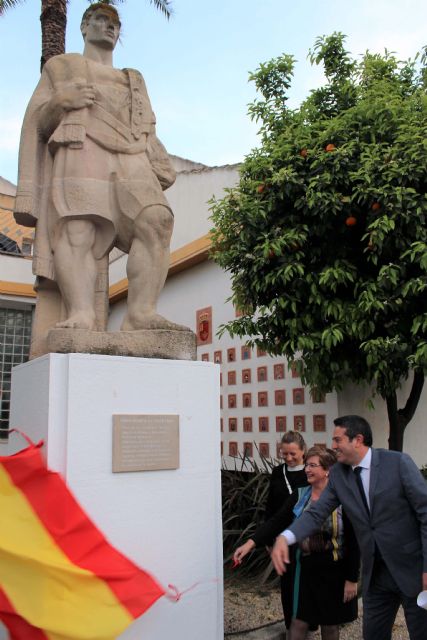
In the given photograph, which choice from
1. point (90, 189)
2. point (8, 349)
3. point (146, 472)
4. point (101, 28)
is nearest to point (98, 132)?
point (90, 189)

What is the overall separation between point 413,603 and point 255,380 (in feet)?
18.7

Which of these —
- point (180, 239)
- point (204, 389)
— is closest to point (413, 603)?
point (204, 389)

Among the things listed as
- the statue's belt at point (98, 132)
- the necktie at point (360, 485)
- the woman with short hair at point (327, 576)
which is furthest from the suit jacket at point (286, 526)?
the statue's belt at point (98, 132)

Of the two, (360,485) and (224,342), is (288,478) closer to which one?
(360,485)

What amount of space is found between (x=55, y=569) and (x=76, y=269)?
6.12ft

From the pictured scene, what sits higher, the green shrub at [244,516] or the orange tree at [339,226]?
the orange tree at [339,226]

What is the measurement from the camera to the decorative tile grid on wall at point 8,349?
11.7 metres

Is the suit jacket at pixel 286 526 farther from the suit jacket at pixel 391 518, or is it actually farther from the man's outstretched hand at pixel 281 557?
the man's outstretched hand at pixel 281 557

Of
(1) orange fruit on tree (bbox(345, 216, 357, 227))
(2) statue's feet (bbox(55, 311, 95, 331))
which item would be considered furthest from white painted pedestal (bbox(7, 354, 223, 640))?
(1) orange fruit on tree (bbox(345, 216, 357, 227))

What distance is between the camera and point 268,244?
5.99m

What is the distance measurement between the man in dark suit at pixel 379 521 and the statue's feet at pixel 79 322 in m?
1.68

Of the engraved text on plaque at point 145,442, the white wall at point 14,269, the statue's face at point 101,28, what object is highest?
the white wall at point 14,269

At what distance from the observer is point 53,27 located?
988 centimetres

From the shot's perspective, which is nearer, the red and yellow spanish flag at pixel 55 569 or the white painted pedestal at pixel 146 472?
the red and yellow spanish flag at pixel 55 569
